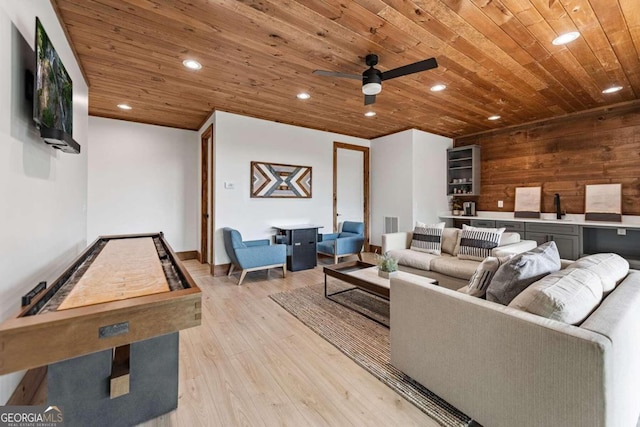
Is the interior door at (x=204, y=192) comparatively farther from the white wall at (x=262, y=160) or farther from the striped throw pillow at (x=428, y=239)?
the striped throw pillow at (x=428, y=239)

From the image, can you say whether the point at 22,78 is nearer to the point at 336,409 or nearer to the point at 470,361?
the point at 336,409

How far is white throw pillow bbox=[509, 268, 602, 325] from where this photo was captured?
1237 millimetres

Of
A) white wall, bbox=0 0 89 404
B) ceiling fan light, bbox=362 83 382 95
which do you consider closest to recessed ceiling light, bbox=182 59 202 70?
white wall, bbox=0 0 89 404

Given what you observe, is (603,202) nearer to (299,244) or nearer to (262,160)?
(299,244)

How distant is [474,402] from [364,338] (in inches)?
41.5

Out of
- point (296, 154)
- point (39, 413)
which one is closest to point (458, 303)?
point (39, 413)

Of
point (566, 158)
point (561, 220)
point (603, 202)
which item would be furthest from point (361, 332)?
point (566, 158)

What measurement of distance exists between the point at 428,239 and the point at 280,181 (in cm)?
271

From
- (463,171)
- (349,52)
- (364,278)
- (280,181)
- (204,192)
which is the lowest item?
(364,278)

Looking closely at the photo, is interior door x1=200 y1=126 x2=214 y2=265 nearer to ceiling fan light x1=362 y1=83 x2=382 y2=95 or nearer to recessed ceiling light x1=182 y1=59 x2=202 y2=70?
recessed ceiling light x1=182 y1=59 x2=202 y2=70

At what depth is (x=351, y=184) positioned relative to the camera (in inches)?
245

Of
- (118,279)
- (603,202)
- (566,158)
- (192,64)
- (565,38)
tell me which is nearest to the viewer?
(118,279)

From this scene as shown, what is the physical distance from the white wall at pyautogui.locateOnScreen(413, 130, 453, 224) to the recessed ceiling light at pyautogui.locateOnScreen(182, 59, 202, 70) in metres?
4.06

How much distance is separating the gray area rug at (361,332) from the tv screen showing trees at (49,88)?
2.43m
